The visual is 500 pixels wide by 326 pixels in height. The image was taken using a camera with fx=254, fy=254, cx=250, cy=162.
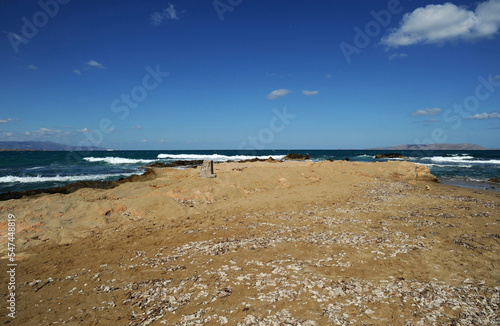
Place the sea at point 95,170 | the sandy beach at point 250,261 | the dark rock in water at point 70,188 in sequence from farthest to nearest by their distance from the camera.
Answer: the sea at point 95,170 → the dark rock in water at point 70,188 → the sandy beach at point 250,261

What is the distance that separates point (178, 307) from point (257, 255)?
9.60 ft

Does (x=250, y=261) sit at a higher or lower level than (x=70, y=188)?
lower

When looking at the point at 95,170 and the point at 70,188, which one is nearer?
the point at 70,188

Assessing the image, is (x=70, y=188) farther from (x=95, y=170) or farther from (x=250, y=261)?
(x=95, y=170)

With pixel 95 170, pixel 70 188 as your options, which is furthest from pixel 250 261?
pixel 95 170

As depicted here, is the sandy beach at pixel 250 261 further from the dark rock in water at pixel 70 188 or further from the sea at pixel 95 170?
the sea at pixel 95 170

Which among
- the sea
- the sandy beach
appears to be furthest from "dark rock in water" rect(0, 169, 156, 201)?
the sandy beach

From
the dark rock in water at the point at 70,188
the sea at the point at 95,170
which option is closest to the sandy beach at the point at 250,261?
the dark rock in water at the point at 70,188

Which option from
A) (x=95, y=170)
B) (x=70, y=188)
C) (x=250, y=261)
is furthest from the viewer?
(x=95, y=170)

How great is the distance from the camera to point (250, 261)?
7137 millimetres

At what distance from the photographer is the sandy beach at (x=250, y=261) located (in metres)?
5.02

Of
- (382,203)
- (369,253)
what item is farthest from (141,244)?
(382,203)

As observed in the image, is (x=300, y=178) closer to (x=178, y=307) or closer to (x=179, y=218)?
(x=179, y=218)

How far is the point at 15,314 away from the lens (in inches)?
206
